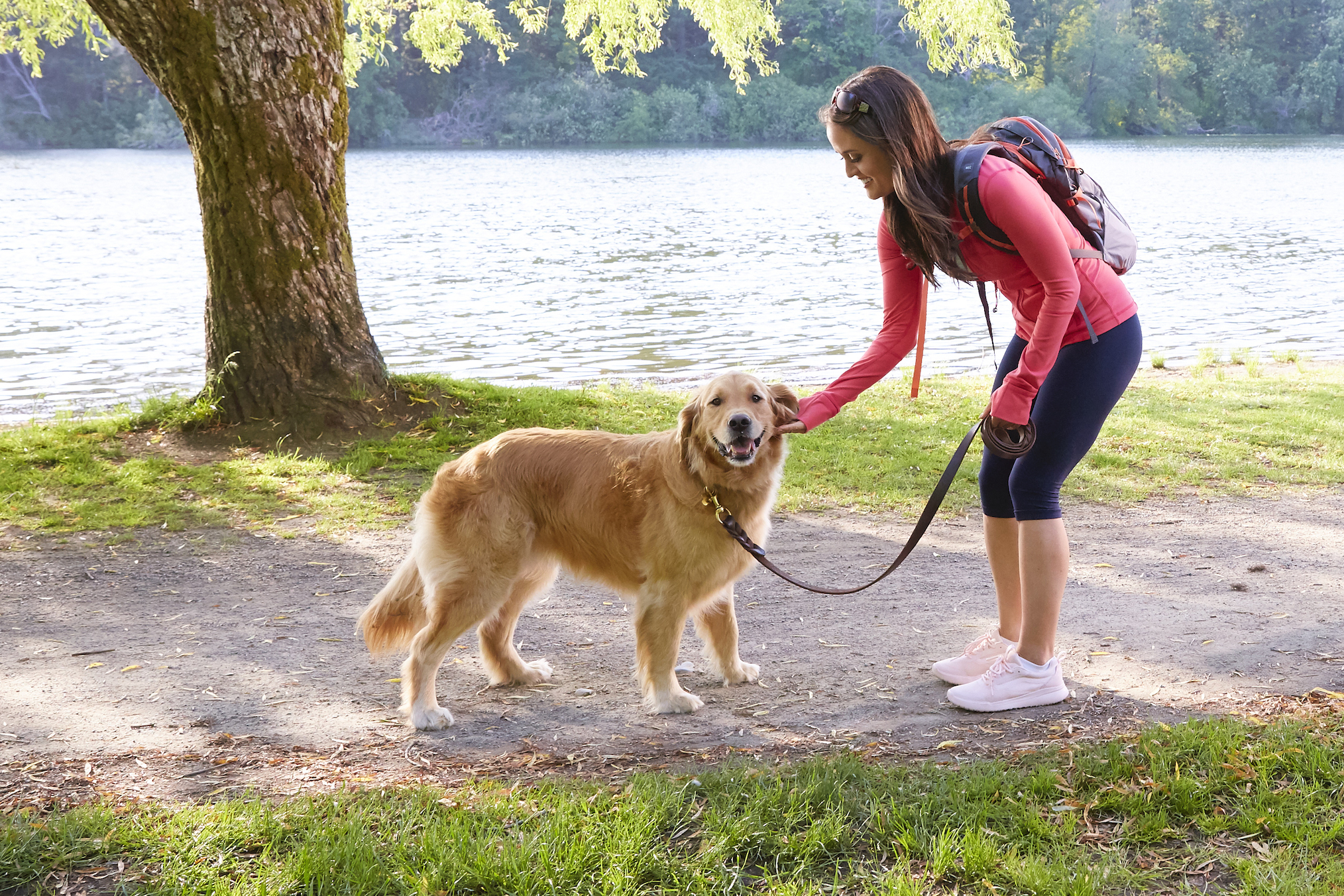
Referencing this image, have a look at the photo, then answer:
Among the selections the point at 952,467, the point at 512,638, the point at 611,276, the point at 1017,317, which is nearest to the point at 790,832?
the point at 952,467

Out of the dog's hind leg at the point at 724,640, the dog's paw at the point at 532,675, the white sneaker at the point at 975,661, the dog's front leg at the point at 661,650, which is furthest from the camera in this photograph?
the dog's paw at the point at 532,675

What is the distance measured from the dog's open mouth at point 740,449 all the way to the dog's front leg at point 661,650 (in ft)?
2.26

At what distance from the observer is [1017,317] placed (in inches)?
161

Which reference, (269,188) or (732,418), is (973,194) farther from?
(269,188)

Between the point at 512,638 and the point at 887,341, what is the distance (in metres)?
2.23

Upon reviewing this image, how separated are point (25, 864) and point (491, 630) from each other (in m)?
2.12

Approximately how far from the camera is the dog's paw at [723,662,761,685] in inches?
196

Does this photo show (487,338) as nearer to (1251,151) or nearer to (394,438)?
(394,438)

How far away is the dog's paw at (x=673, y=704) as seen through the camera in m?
4.64

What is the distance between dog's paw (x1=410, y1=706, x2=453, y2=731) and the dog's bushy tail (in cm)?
43

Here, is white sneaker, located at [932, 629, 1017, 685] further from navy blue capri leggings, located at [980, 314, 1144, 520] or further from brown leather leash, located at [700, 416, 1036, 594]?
navy blue capri leggings, located at [980, 314, 1144, 520]

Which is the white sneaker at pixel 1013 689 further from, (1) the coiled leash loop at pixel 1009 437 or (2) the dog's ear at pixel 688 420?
(2) the dog's ear at pixel 688 420

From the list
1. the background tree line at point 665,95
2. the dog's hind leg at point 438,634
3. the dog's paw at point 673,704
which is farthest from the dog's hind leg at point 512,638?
the background tree line at point 665,95

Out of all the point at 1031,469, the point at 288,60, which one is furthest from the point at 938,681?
the point at 288,60
